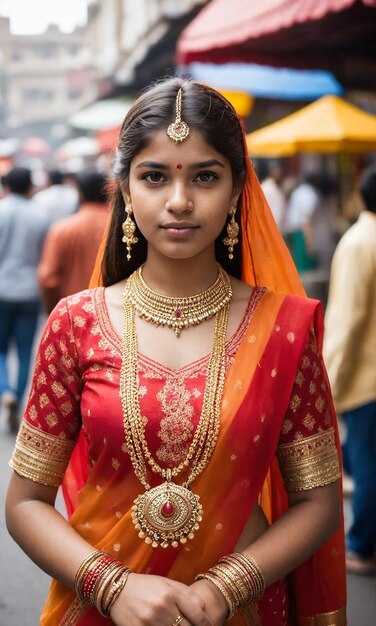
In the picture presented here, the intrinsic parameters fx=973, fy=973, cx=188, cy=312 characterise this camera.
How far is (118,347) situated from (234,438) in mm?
290

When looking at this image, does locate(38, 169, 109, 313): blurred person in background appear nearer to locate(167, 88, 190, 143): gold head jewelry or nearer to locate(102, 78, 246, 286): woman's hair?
locate(102, 78, 246, 286): woman's hair

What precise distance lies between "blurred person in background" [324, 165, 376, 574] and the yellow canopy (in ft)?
11.1

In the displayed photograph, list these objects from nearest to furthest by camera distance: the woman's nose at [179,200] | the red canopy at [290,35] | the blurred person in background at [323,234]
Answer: the woman's nose at [179,200] → the red canopy at [290,35] → the blurred person in background at [323,234]

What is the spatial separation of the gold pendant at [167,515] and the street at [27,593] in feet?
6.48

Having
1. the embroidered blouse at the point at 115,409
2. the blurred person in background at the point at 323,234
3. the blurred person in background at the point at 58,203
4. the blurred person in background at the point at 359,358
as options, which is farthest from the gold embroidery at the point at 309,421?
the blurred person in background at the point at 58,203

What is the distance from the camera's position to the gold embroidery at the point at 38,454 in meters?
1.88

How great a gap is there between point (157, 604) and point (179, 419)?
0.34 m

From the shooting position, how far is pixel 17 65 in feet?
259

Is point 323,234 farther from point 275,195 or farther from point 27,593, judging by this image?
point 27,593

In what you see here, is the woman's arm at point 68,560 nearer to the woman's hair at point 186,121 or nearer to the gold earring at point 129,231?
the gold earring at point 129,231

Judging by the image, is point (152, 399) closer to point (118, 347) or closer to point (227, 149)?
point (118, 347)

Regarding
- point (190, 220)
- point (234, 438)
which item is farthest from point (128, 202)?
point (234, 438)

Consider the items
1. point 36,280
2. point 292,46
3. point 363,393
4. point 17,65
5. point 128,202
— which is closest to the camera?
point 128,202

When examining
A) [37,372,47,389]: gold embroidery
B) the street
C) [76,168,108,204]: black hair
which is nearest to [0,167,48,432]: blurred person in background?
[76,168,108,204]: black hair
